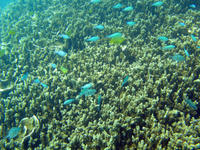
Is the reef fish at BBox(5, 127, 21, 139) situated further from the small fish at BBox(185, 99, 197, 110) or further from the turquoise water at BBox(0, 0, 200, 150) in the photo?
the small fish at BBox(185, 99, 197, 110)

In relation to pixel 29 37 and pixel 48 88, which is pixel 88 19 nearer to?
pixel 29 37

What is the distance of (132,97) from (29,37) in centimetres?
612

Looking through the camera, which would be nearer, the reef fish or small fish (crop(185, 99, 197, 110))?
small fish (crop(185, 99, 197, 110))

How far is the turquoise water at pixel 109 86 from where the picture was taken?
2750 mm

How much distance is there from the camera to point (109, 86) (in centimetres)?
367

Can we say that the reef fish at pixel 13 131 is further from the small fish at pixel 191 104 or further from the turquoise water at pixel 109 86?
the small fish at pixel 191 104

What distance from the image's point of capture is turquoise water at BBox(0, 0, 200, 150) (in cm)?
275

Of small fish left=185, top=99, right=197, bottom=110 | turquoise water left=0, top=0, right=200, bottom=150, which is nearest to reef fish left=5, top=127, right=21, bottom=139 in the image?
turquoise water left=0, top=0, right=200, bottom=150

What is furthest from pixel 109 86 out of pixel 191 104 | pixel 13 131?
pixel 13 131

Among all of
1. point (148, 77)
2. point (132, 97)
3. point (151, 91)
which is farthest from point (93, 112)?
point (148, 77)

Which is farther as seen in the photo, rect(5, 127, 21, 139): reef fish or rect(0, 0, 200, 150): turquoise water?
rect(5, 127, 21, 139): reef fish

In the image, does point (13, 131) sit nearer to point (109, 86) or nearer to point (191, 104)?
point (109, 86)

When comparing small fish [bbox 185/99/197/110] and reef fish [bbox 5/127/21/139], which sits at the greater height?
small fish [bbox 185/99/197/110]

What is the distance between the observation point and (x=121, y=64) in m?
4.16
